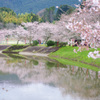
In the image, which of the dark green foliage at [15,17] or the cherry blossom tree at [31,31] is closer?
the cherry blossom tree at [31,31]

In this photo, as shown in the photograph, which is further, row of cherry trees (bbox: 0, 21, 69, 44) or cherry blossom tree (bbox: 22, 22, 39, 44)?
cherry blossom tree (bbox: 22, 22, 39, 44)

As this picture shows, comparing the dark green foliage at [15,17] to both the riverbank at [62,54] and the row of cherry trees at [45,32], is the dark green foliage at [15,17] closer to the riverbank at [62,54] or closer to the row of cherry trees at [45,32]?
the row of cherry trees at [45,32]

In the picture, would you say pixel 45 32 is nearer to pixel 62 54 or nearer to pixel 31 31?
pixel 31 31

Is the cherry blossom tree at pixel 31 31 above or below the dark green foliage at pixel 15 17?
below

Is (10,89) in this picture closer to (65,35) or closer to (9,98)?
(9,98)

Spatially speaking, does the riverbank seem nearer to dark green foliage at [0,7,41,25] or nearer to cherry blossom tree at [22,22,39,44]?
cherry blossom tree at [22,22,39,44]

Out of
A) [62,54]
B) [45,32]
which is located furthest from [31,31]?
Answer: [62,54]

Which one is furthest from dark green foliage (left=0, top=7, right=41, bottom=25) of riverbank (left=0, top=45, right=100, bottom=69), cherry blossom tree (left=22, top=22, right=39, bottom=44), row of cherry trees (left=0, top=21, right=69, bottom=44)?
riverbank (left=0, top=45, right=100, bottom=69)

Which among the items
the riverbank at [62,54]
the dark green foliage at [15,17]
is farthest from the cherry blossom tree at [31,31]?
the dark green foliage at [15,17]

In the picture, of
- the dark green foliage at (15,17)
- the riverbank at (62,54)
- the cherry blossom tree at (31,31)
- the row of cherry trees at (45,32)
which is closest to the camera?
the riverbank at (62,54)

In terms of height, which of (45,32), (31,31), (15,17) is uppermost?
(15,17)

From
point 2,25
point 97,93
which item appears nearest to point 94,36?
point 97,93

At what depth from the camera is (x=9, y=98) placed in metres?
10.7

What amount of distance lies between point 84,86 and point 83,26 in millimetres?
5706
